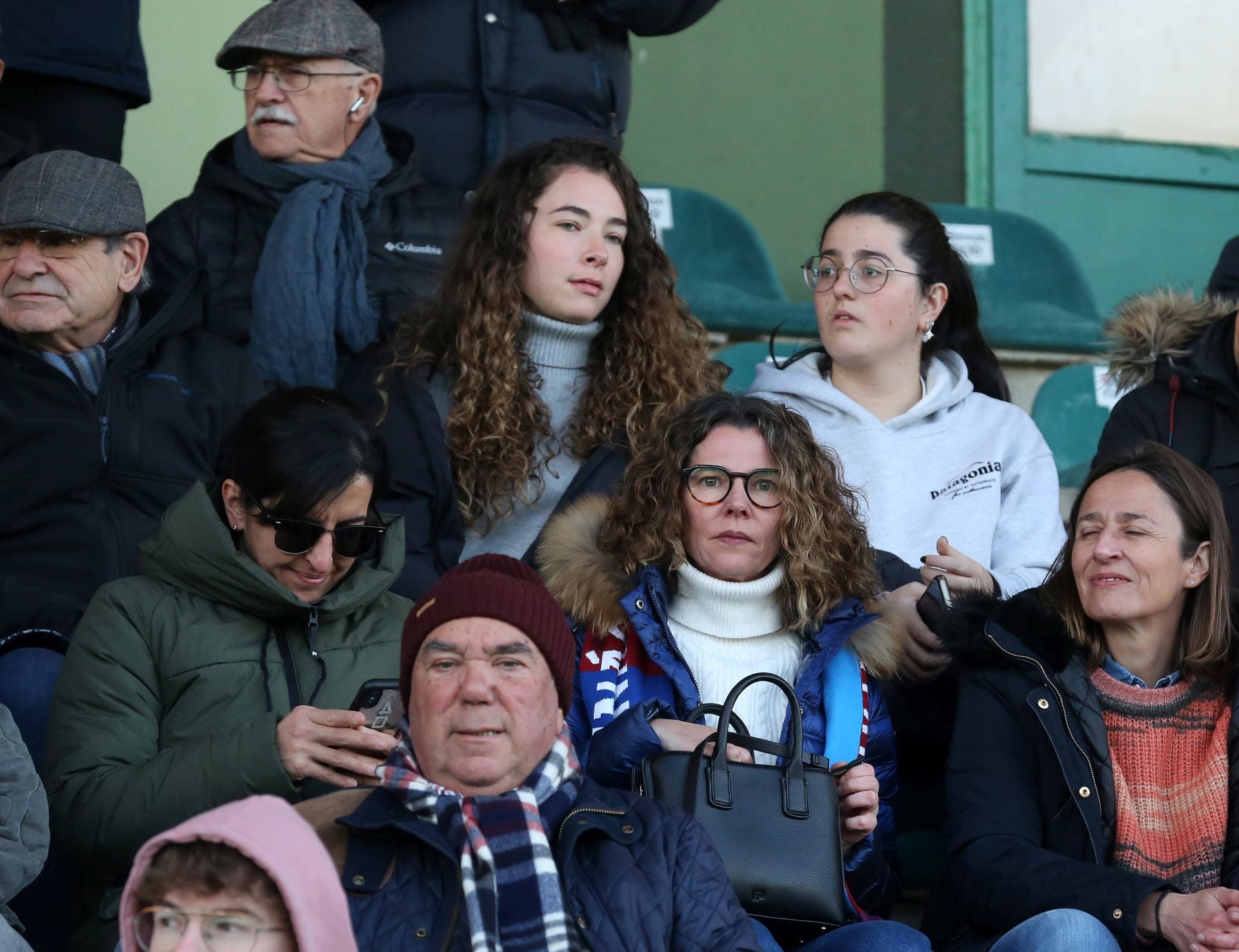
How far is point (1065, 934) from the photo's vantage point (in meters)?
2.80

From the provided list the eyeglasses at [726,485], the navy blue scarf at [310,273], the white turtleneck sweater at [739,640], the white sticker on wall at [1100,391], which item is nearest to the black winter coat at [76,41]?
the navy blue scarf at [310,273]

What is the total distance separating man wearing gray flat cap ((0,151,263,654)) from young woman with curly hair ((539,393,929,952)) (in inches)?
31.9

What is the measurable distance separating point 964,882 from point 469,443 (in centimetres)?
138

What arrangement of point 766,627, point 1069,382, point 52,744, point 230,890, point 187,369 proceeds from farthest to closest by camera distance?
point 1069,382 < point 187,369 < point 766,627 < point 52,744 < point 230,890

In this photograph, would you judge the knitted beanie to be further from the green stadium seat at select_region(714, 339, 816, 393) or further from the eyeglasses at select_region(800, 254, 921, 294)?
the green stadium seat at select_region(714, 339, 816, 393)

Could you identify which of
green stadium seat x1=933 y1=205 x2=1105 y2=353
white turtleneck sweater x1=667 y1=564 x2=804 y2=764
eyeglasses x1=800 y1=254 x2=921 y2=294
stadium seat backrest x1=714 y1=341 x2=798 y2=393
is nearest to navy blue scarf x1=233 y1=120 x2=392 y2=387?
eyeglasses x1=800 y1=254 x2=921 y2=294

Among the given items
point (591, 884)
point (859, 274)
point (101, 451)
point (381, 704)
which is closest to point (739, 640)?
point (381, 704)

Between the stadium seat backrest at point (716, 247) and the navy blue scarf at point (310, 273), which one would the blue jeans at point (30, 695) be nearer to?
the navy blue scarf at point (310, 273)

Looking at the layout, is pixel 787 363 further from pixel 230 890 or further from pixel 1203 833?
pixel 230 890

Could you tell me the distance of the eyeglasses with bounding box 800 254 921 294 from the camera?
4.10 m

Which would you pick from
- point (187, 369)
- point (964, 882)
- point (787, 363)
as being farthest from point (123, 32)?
point (964, 882)

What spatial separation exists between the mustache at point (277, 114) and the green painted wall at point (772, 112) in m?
2.37

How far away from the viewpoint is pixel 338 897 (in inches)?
84.4

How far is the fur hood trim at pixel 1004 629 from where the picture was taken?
10.5 feet
